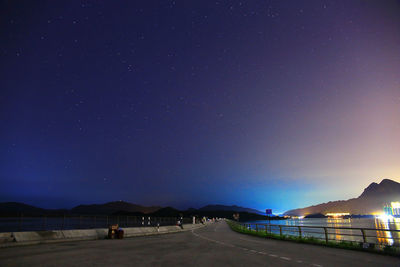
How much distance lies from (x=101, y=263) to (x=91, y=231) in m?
15.1

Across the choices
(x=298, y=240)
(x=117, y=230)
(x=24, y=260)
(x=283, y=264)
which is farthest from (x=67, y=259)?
(x=298, y=240)

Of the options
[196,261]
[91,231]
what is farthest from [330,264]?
[91,231]

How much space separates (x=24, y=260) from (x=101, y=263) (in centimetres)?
312

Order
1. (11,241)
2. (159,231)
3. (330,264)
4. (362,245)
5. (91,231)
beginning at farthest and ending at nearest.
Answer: (159,231) → (91,231) → (11,241) → (362,245) → (330,264)

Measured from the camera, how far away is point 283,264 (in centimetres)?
1039

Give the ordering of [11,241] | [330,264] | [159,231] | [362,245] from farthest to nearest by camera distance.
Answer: [159,231], [11,241], [362,245], [330,264]

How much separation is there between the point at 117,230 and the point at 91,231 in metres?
2.07

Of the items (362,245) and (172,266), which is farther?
(362,245)

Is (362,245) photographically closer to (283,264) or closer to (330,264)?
(330,264)

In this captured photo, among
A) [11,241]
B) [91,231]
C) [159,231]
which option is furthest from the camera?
[159,231]

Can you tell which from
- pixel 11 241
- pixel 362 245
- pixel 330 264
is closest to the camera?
pixel 330 264

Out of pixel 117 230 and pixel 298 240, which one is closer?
pixel 298 240

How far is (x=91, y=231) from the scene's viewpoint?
79.3 ft

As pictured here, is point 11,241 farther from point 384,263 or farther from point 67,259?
point 384,263
